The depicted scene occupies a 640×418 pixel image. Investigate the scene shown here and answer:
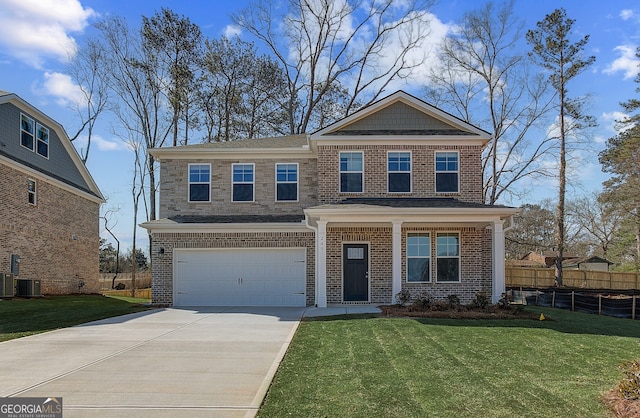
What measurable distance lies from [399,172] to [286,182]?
13.5ft

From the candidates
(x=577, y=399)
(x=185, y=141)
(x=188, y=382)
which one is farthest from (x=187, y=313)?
(x=185, y=141)

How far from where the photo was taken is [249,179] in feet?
62.7

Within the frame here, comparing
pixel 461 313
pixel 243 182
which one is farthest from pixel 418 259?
pixel 243 182

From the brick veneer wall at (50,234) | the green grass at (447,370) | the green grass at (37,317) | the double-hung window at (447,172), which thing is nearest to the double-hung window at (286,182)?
the double-hung window at (447,172)

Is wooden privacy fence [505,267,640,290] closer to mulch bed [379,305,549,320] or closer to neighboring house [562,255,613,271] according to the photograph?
neighboring house [562,255,613,271]

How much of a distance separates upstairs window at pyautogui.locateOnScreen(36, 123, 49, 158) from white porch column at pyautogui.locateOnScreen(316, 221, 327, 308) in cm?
1458

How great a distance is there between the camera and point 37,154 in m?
22.8

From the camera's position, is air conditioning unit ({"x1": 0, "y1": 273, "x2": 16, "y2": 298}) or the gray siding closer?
air conditioning unit ({"x1": 0, "y1": 273, "x2": 16, "y2": 298})

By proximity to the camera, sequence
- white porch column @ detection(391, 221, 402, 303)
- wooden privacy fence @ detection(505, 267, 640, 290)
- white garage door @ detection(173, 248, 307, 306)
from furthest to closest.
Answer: wooden privacy fence @ detection(505, 267, 640, 290), white garage door @ detection(173, 248, 307, 306), white porch column @ detection(391, 221, 402, 303)

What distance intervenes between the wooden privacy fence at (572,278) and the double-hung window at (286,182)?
18238 mm

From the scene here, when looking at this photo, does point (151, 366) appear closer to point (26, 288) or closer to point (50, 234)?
point (26, 288)

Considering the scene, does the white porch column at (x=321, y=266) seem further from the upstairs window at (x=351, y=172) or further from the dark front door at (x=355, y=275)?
the upstairs window at (x=351, y=172)

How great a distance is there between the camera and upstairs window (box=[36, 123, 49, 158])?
23103 millimetres

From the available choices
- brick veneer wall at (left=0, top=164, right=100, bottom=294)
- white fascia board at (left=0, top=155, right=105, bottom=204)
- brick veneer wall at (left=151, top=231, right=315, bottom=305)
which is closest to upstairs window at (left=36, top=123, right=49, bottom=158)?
white fascia board at (left=0, top=155, right=105, bottom=204)
